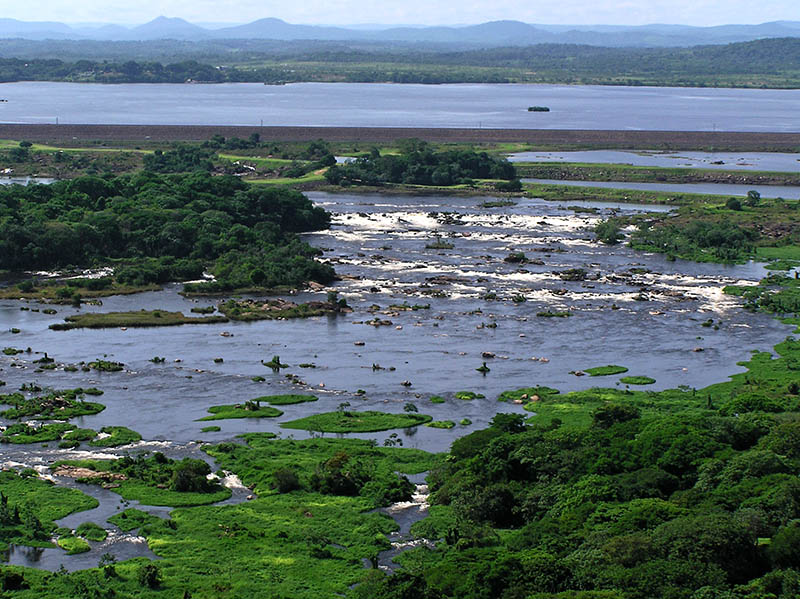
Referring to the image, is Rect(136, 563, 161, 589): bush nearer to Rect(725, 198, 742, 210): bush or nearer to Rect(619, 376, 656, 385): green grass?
Rect(619, 376, 656, 385): green grass

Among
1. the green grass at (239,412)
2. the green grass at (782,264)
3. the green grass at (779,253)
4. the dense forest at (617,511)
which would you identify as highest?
the green grass at (779,253)

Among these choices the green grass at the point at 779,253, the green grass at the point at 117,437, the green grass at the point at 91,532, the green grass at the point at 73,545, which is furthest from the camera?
the green grass at the point at 779,253

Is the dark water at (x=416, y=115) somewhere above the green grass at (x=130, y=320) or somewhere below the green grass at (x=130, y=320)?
above

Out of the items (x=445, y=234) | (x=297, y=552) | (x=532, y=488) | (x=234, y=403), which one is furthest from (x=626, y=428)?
(x=445, y=234)

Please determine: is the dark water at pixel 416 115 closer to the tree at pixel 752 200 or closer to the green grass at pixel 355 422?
the tree at pixel 752 200

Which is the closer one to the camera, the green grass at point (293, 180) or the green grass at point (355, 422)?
the green grass at point (355, 422)

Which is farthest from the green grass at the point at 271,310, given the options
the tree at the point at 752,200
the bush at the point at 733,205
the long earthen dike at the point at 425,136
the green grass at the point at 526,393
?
the long earthen dike at the point at 425,136
